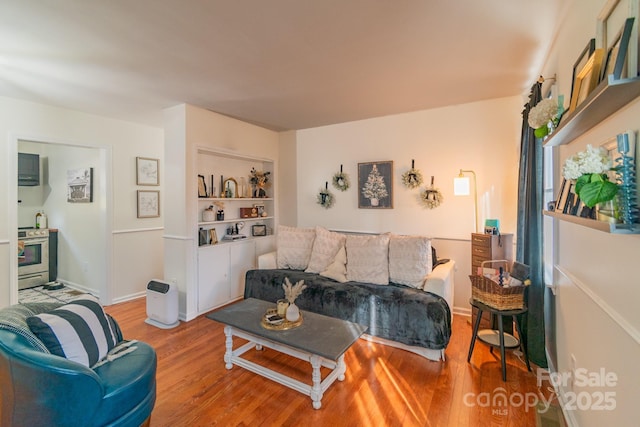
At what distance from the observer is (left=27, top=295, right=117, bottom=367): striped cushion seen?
1593mm

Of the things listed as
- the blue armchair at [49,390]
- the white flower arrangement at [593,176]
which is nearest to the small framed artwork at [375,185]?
the white flower arrangement at [593,176]

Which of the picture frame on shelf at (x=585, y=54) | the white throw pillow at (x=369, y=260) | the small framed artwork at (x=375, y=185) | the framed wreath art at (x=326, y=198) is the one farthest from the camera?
the framed wreath art at (x=326, y=198)

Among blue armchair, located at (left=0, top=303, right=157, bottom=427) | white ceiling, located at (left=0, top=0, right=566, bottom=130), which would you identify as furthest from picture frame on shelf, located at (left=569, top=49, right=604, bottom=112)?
blue armchair, located at (left=0, top=303, right=157, bottom=427)

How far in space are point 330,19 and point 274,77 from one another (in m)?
1.00

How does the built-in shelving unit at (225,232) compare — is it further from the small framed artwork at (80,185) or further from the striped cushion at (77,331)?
the small framed artwork at (80,185)

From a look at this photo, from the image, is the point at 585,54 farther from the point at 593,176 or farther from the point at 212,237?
the point at 212,237

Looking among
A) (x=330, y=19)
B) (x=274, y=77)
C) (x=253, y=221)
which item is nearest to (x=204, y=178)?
(x=253, y=221)

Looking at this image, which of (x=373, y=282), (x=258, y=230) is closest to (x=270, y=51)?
(x=373, y=282)

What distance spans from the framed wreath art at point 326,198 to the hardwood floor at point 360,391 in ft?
7.01

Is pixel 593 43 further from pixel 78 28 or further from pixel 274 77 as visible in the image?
pixel 78 28

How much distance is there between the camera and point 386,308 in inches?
108

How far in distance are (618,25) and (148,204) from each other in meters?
5.00

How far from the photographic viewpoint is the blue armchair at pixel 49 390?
138cm

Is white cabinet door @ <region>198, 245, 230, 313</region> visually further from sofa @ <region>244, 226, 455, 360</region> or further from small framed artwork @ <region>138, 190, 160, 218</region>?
small framed artwork @ <region>138, 190, 160, 218</region>
